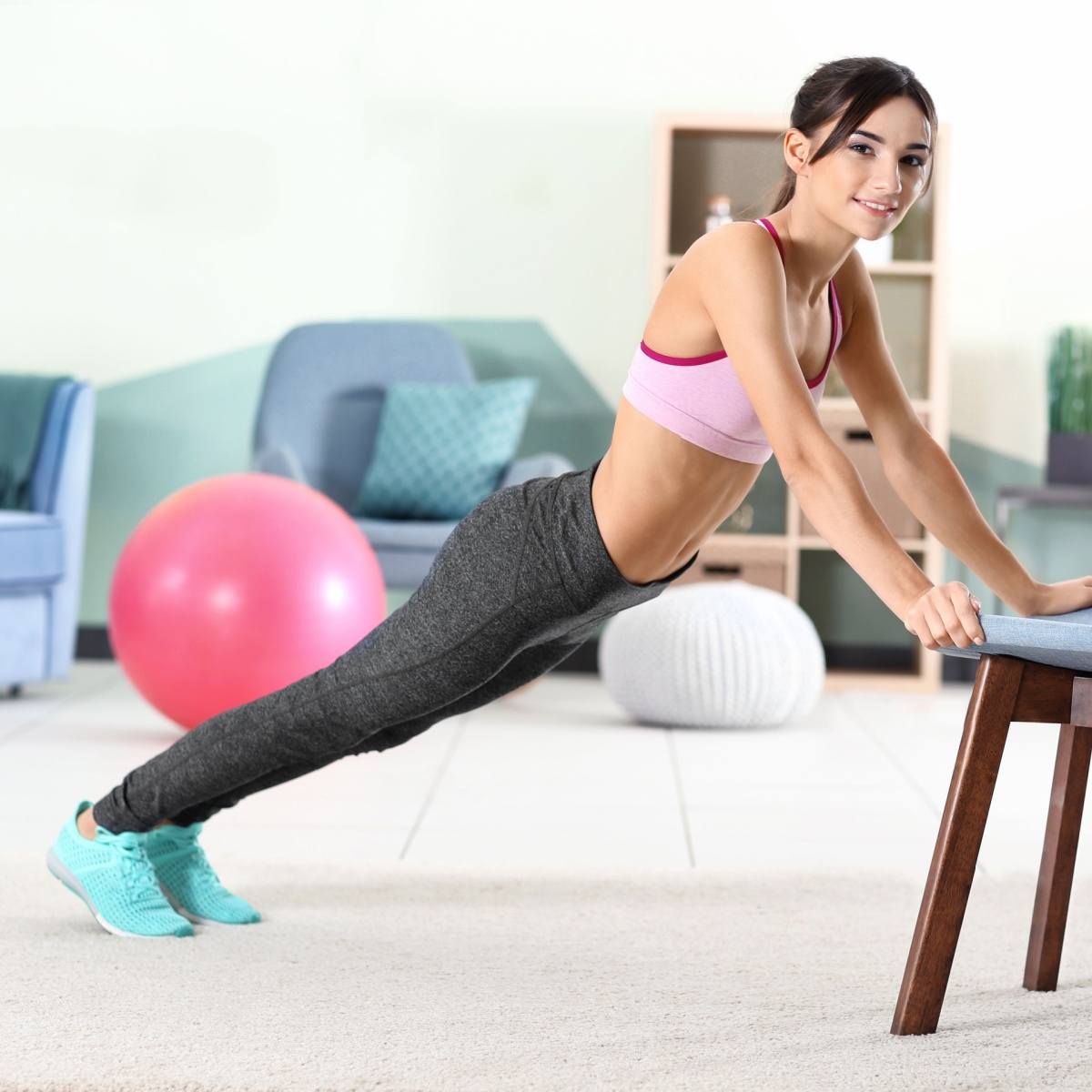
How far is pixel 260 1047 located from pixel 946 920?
0.63 metres

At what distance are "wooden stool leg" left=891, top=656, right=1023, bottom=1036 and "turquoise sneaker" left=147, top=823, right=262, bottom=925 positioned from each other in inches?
32.9

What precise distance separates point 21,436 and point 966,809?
298 cm

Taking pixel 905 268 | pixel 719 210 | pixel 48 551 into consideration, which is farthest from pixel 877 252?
pixel 48 551

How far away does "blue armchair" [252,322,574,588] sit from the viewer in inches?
154

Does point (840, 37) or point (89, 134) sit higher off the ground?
point (840, 37)

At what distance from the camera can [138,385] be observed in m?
4.27

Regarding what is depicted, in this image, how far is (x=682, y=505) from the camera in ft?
4.50

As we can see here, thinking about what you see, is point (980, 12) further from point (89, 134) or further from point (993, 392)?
point (89, 134)

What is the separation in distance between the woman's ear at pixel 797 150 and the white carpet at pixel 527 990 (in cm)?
84

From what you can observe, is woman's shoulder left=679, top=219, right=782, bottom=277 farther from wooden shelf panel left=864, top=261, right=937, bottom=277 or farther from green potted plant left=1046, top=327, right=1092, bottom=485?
green potted plant left=1046, top=327, right=1092, bottom=485

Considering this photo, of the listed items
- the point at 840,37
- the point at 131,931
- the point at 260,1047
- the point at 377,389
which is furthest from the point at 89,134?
the point at 260,1047

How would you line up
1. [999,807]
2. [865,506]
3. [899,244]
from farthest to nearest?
[899,244]
[999,807]
[865,506]

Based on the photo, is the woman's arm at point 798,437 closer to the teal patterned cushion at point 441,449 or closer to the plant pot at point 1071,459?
the teal patterned cushion at point 441,449

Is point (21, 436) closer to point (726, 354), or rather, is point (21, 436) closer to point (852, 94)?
point (726, 354)
